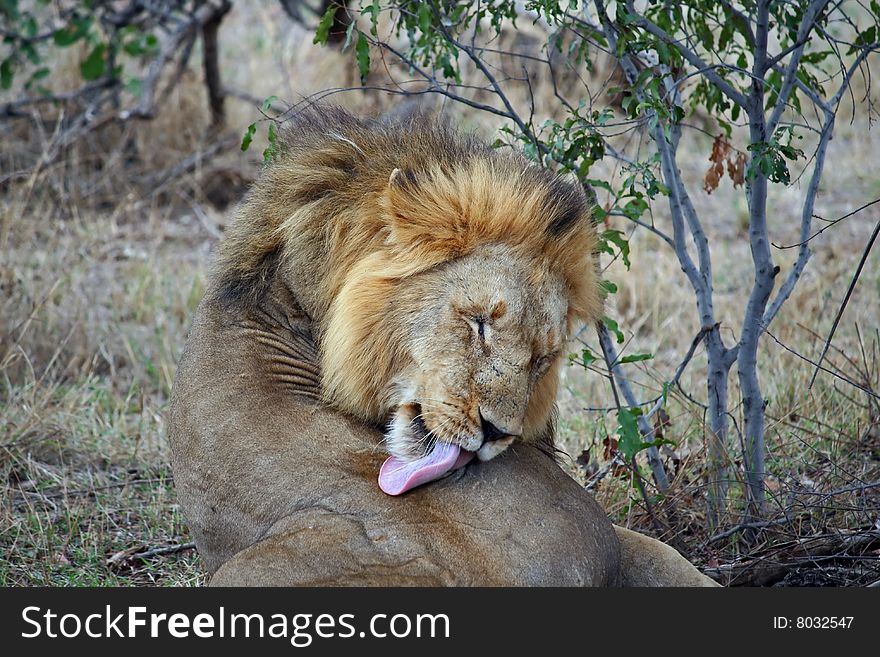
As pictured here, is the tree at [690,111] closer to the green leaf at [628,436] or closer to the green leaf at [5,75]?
the green leaf at [628,436]

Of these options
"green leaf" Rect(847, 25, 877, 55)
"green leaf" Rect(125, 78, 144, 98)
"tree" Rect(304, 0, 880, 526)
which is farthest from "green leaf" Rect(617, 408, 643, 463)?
"green leaf" Rect(125, 78, 144, 98)

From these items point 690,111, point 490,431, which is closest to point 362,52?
point 490,431

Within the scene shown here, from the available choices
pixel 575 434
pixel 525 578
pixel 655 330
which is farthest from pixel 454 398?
pixel 655 330

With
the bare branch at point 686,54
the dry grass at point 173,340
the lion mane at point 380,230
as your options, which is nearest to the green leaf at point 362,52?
the lion mane at point 380,230

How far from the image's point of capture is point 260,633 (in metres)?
2.62

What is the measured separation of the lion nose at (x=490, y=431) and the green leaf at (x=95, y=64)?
5.85 meters

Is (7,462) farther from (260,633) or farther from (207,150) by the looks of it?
(207,150)

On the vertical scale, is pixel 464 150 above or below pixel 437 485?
above

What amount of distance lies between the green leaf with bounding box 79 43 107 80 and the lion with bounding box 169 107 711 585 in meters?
4.96

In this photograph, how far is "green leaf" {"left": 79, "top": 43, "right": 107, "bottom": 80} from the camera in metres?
7.65

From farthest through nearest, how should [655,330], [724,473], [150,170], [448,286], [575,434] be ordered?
[150,170] → [655,330] → [575,434] → [724,473] → [448,286]

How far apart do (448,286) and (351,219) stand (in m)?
0.37

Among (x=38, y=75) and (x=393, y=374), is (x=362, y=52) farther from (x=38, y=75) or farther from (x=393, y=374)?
(x=38, y=75)

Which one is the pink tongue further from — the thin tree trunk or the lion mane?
the thin tree trunk
